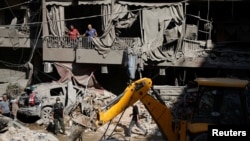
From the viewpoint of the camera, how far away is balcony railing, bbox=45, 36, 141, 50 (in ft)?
74.5

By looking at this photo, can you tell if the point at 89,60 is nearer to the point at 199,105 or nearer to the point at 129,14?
the point at 129,14

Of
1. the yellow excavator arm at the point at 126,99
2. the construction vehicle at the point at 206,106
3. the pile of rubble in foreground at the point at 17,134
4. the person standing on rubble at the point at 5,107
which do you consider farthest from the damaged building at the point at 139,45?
the construction vehicle at the point at 206,106

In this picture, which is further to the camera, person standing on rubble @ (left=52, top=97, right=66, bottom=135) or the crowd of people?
the crowd of people

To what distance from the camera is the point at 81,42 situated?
2298 cm

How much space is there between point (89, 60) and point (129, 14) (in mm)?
3093

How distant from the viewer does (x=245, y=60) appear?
22.4 meters

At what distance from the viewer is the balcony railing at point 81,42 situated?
2272 centimetres

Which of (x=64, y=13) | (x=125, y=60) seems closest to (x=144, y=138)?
(x=125, y=60)

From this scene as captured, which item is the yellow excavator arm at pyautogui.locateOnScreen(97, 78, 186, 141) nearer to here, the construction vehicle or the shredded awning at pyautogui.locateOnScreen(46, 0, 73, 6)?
the construction vehicle

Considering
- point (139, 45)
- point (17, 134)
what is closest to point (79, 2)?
point (139, 45)

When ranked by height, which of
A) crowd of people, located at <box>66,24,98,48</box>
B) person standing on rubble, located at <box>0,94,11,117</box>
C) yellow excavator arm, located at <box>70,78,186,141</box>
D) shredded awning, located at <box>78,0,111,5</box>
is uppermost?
shredded awning, located at <box>78,0,111,5</box>

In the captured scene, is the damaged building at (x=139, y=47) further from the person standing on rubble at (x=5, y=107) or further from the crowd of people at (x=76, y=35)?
the person standing on rubble at (x=5, y=107)

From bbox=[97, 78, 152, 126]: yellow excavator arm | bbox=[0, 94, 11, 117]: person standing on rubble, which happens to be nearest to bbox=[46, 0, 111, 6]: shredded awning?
bbox=[0, 94, 11, 117]: person standing on rubble

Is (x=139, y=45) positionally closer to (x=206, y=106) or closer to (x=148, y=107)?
(x=148, y=107)
